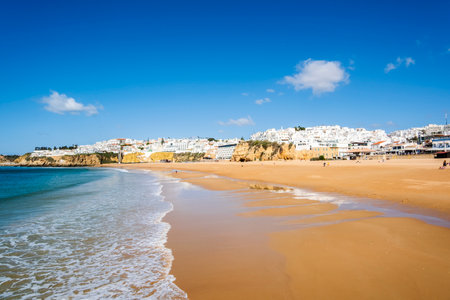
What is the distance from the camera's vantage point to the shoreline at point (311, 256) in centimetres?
340

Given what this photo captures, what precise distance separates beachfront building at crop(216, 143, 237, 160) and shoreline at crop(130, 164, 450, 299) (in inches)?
4084

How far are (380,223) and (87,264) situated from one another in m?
6.60

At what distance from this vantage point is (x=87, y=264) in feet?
15.5

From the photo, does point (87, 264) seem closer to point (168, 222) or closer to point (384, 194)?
point (168, 222)

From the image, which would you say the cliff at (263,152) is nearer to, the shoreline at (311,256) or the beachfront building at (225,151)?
the beachfront building at (225,151)

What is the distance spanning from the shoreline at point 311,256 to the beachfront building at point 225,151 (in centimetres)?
10373

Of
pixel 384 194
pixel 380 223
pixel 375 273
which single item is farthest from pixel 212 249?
pixel 384 194

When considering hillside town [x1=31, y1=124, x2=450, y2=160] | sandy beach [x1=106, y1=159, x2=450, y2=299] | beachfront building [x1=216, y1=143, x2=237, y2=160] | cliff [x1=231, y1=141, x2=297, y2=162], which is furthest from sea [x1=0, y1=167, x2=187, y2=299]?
beachfront building [x1=216, y1=143, x2=237, y2=160]

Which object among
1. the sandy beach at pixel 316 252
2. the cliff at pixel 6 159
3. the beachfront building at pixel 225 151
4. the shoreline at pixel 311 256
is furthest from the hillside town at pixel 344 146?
the cliff at pixel 6 159

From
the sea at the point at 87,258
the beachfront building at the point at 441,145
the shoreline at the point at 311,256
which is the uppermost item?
the beachfront building at the point at 441,145

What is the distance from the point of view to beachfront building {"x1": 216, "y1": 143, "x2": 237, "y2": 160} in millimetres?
112188

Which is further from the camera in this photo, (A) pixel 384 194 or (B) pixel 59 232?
(A) pixel 384 194

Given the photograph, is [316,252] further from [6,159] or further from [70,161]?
A: [6,159]

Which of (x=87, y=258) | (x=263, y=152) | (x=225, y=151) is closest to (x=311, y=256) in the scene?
(x=87, y=258)
